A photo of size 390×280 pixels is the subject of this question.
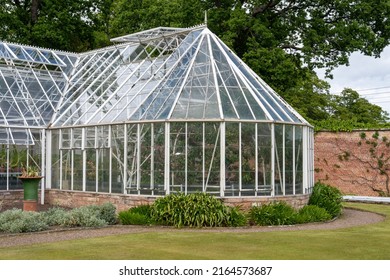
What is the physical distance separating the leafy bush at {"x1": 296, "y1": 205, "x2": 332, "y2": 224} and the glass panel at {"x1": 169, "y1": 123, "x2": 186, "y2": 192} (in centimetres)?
382

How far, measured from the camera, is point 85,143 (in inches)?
787

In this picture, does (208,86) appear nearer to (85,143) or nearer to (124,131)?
(124,131)

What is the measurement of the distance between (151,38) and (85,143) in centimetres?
555

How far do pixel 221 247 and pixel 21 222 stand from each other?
5.87 m

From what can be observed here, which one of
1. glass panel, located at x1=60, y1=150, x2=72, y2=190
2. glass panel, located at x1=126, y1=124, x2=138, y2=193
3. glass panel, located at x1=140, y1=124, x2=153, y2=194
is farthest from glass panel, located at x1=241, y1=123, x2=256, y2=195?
glass panel, located at x1=60, y1=150, x2=72, y2=190

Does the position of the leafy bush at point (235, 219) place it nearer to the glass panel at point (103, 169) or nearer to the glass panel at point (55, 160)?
the glass panel at point (103, 169)

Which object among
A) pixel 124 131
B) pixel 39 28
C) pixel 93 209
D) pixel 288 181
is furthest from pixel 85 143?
pixel 39 28

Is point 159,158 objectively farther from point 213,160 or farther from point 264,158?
point 264,158

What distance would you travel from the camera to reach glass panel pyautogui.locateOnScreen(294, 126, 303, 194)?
18.3 metres

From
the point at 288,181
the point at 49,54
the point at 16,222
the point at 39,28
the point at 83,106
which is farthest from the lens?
the point at 39,28

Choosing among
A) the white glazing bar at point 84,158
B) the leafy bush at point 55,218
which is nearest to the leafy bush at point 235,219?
the leafy bush at point 55,218

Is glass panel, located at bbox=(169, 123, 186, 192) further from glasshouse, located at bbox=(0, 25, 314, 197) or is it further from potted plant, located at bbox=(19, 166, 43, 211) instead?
potted plant, located at bbox=(19, 166, 43, 211)

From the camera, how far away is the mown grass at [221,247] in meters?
10.9

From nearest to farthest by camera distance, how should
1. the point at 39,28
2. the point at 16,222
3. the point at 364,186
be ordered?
the point at 16,222, the point at 364,186, the point at 39,28
